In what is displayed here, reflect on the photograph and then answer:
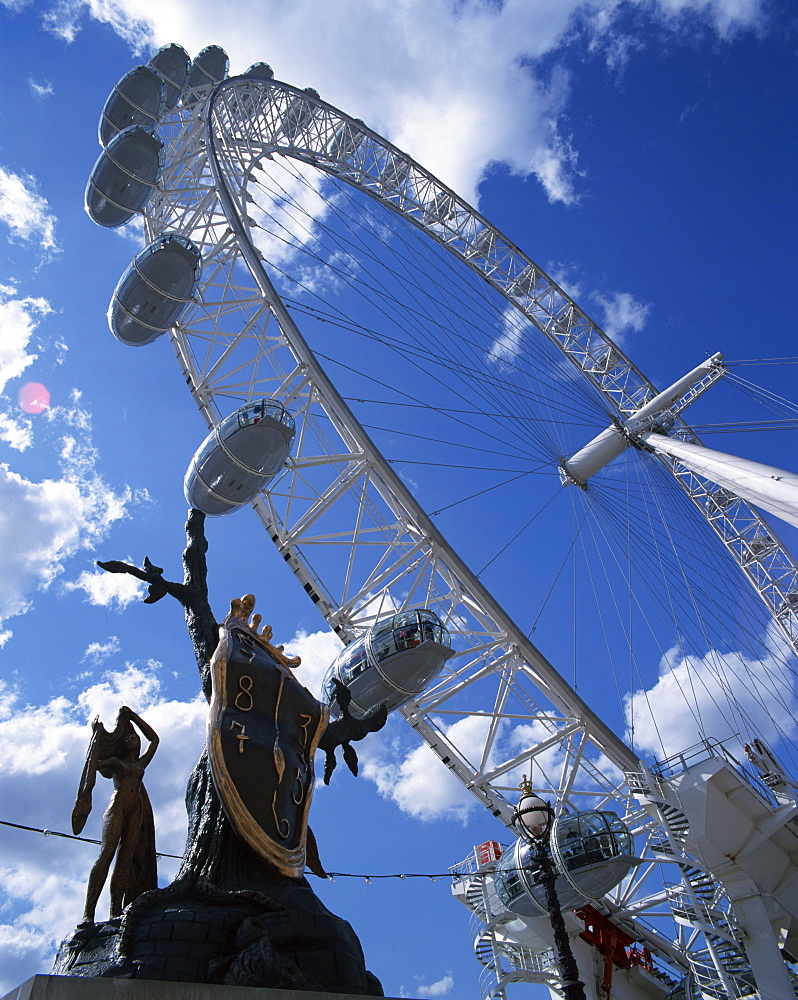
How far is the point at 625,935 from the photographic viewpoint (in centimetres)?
2253

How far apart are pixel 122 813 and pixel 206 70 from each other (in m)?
25.3

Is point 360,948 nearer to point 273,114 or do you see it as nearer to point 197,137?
point 197,137

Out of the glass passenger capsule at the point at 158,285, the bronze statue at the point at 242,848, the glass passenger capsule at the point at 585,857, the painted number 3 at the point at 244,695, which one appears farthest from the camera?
the glass passenger capsule at the point at 158,285

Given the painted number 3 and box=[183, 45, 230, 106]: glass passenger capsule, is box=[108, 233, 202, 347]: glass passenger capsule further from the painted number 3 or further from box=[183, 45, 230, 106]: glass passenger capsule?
the painted number 3

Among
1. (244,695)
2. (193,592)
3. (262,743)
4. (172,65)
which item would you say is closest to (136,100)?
(172,65)

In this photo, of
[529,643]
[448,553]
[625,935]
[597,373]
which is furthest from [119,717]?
[597,373]

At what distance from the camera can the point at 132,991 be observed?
19.8 feet

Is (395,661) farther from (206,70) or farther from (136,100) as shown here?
(206,70)

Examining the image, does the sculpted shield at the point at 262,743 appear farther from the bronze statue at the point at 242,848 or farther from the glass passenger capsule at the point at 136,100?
the glass passenger capsule at the point at 136,100

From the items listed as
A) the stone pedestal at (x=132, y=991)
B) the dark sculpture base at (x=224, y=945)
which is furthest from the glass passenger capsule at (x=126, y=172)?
the stone pedestal at (x=132, y=991)

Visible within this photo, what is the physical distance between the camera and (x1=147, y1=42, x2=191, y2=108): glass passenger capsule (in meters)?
24.8

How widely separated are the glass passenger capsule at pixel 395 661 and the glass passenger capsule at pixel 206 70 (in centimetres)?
1918

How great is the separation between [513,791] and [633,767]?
351 centimetres

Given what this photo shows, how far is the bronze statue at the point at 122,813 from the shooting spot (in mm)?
8215
